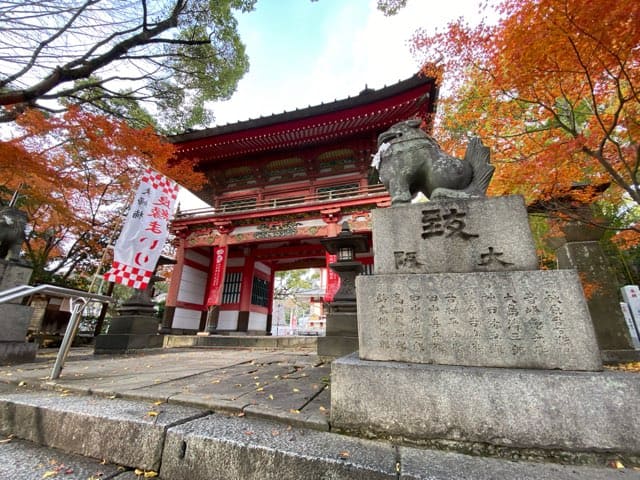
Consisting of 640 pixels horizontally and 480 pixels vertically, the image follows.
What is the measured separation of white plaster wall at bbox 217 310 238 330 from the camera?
483 inches

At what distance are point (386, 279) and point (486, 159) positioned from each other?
53.8 inches

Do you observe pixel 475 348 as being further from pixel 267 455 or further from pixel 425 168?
pixel 425 168

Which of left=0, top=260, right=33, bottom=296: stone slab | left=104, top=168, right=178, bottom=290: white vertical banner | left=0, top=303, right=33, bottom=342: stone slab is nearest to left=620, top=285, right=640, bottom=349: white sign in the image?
left=104, top=168, right=178, bottom=290: white vertical banner

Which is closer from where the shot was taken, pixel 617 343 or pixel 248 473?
pixel 248 473

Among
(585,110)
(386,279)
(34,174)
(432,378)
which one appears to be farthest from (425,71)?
(34,174)

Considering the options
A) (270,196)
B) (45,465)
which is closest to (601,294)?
(45,465)

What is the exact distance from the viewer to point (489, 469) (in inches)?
48.9

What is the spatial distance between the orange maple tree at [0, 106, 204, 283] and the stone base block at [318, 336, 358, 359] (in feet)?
17.7

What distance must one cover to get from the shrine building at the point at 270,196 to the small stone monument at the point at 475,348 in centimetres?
795

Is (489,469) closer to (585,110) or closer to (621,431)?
(621,431)

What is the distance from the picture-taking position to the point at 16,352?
4465 millimetres

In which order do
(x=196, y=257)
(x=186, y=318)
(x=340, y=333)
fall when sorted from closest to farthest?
(x=340, y=333)
(x=186, y=318)
(x=196, y=257)

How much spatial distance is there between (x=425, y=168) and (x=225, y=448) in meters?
2.44

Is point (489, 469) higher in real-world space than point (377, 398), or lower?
lower
